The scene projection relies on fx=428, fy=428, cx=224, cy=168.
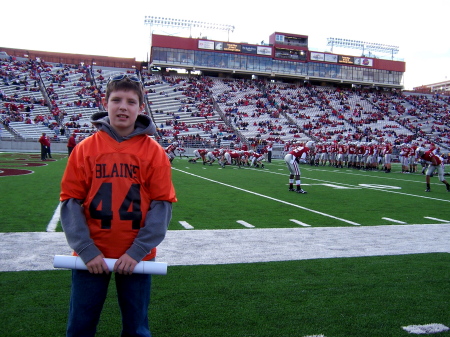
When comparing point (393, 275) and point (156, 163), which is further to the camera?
point (393, 275)

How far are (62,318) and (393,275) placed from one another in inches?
128

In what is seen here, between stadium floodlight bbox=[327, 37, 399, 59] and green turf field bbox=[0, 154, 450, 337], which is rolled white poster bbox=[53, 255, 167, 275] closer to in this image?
green turf field bbox=[0, 154, 450, 337]

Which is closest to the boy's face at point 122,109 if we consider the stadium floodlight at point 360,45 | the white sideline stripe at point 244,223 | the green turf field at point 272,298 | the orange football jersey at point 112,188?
the orange football jersey at point 112,188

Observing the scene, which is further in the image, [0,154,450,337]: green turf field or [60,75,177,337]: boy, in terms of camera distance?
[0,154,450,337]: green turf field

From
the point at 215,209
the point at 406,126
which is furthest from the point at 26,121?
the point at 406,126

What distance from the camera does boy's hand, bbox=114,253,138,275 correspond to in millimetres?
2084

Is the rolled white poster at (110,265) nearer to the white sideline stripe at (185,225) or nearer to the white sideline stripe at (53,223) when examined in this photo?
the white sideline stripe at (53,223)

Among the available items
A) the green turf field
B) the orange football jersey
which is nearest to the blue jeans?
the orange football jersey

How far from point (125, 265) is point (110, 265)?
0.08 m

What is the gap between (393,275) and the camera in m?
4.48

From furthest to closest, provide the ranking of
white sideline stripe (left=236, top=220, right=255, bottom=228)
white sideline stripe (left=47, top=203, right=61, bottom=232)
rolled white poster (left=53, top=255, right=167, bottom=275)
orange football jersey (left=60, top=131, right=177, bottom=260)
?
white sideline stripe (left=236, top=220, right=255, bottom=228), white sideline stripe (left=47, top=203, right=61, bottom=232), orange football jersey (left=60, top=131, right=177, bottom=260), rolled white poster (left=53, top=255, right=167, bottom=275)

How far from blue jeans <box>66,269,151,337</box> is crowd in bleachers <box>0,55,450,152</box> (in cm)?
3279

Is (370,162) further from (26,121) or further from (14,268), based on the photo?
(26,121)

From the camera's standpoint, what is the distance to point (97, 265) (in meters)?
2.08
